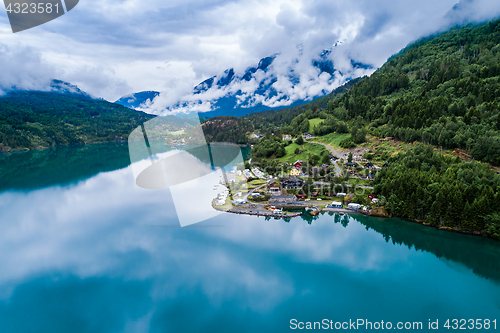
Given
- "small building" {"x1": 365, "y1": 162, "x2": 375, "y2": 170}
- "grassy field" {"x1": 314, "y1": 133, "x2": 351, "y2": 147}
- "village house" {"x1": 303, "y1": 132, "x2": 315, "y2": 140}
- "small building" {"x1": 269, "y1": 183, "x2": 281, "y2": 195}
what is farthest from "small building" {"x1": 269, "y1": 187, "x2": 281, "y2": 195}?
"village house" {"x1": 303, "y1": 132, "x2": 315, "y2": 140}

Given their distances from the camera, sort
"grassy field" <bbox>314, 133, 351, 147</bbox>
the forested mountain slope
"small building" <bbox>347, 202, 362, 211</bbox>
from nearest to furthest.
A: 1. "small building" <bbox>347, 202, 362, 211</bbox>
2. the forested mountain slope
3. "grassy field" <bbox>314, 133, 351, 147</bbox>

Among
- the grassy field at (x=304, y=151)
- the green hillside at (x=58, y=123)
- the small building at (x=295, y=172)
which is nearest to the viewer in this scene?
the small building at (x=295, y=172)

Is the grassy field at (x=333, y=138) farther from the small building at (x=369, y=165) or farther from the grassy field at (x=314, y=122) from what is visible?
the small building at (x=369, y=165)

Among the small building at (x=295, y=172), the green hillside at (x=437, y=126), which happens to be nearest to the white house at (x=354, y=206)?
the green hillside at (x=437, y=126)

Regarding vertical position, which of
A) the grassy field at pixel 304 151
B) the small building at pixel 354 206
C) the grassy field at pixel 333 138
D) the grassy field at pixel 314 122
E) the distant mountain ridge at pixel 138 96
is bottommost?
the small building at pixel 354 206

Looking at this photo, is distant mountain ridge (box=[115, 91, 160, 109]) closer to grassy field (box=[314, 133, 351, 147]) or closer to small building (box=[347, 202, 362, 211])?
small building (box=[347, 202, 362, 211])

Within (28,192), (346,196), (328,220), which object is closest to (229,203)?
(328,220)

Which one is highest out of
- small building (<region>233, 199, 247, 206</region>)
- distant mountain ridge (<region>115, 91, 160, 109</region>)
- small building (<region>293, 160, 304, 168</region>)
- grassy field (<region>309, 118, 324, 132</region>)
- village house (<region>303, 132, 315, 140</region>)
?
distant mountain ridge (<region>115, 91, 160, 109</region>)

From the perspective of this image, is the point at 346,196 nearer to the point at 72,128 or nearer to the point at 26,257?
the point at 26,257
